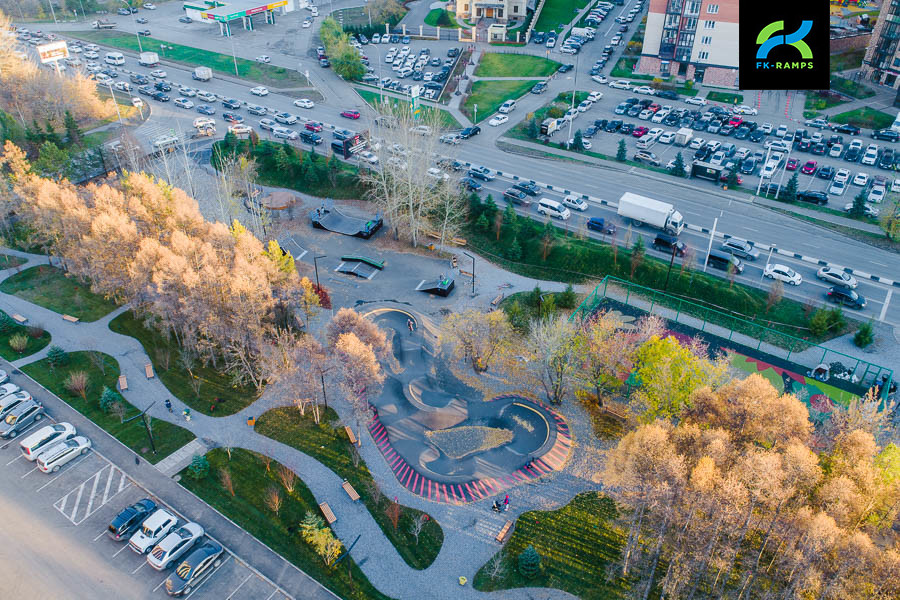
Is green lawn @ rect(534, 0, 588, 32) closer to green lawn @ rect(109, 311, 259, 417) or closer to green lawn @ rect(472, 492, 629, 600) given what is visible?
green lawn @ rect(109, 311, 259, 417)

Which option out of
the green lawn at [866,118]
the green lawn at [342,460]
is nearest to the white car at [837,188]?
the green lawn at [866,118]

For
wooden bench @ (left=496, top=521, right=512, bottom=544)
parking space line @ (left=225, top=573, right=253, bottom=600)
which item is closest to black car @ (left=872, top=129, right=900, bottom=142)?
wooden bench @ (left=496, top=521, right=512, bottom=544)

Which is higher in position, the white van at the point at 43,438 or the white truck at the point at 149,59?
the white truck at the point at 149,59

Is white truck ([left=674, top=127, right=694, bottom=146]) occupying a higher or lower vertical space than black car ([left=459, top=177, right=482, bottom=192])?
higher

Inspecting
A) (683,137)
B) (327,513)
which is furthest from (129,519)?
(683,137)

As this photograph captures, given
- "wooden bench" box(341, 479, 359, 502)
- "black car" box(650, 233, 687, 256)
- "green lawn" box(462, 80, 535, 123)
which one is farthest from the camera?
"green lawn" box(462, 80, 535, 123)

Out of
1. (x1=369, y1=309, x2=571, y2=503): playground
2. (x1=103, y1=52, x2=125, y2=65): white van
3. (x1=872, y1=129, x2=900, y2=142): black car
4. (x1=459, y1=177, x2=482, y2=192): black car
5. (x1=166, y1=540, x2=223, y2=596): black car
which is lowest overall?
(x1=166, y1=540, x2=223, y2=596): black car

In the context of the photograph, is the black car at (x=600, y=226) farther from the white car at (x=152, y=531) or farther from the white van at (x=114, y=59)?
the white van at (x=114, y=59)
